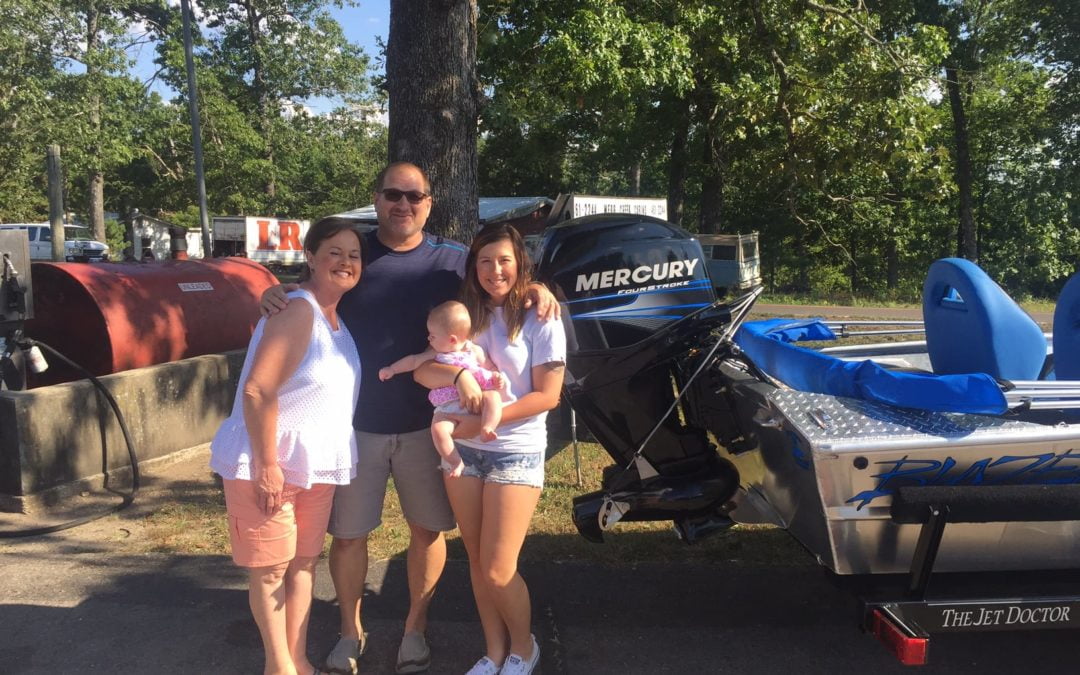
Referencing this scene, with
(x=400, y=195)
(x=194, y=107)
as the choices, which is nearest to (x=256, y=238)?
(x=194, y=107)

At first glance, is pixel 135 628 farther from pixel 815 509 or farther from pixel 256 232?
pixel 256 232

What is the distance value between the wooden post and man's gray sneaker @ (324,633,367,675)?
478 centimetres

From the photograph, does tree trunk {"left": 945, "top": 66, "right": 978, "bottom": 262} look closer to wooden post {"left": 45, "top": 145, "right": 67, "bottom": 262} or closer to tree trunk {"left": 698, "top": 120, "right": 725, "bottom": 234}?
tree trunk {"left": 698, "top": 120, "right": 725, "bottom": 234}

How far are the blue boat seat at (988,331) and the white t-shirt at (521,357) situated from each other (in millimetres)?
1617

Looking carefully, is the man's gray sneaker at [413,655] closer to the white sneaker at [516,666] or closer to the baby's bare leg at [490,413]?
the white sneaker at [516,666]

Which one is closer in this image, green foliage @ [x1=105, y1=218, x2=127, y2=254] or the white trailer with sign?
the white trailer with sign

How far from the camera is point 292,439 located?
8.71ft

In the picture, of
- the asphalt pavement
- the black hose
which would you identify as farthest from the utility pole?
the asphalt pavement

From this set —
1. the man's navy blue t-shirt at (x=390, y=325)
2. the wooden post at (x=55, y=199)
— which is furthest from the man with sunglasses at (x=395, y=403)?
the wooden post at (x=55, y=199)

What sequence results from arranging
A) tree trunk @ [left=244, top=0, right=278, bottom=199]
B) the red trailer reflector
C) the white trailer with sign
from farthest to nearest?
tree trunk @ [left=244, top=0, right=278, bottom=199]
the white trailer with sign
the red trailer reflector

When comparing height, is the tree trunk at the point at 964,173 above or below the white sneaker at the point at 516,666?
above

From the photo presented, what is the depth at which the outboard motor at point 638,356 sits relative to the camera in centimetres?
312

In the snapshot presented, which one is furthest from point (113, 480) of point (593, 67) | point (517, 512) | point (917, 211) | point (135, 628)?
point (917, 211)

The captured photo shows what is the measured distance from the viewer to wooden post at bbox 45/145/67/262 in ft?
20.5
